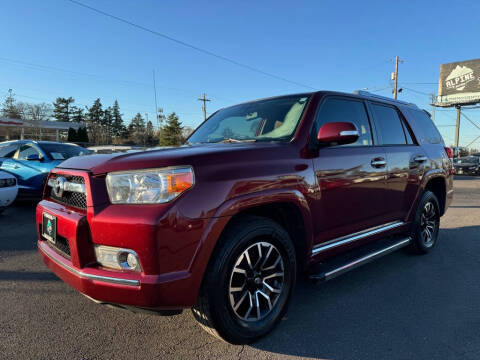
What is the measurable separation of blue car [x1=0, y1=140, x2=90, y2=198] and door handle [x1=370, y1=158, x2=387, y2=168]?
6.36 m

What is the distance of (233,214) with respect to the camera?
2.05 m

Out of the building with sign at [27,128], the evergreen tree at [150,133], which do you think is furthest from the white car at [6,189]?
the evergreen tree at [150,133]

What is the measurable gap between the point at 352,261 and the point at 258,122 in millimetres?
1568

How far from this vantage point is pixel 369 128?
3.42 metres

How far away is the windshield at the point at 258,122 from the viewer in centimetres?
282

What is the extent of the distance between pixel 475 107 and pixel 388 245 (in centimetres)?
5001

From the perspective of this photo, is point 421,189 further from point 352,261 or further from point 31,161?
point 31,161

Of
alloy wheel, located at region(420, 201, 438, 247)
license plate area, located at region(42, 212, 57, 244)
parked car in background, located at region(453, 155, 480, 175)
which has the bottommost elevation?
parked car in background, located at region(453, 155, 480, 175)

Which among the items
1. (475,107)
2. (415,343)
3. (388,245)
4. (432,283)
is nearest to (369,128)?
(388,245)

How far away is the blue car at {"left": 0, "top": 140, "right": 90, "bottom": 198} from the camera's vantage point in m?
7.57

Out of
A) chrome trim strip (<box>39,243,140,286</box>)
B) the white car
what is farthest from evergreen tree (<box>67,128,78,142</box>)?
chrome trim strip (<box>39,243,140,286</box>)

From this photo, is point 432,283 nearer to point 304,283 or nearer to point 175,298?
point 304,283

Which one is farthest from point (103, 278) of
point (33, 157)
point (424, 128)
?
point (33, 157)

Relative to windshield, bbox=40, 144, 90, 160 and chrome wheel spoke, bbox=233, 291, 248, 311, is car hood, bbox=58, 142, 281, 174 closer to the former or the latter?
chrome wheel spoke, bbox=233, 291, 248, 311
